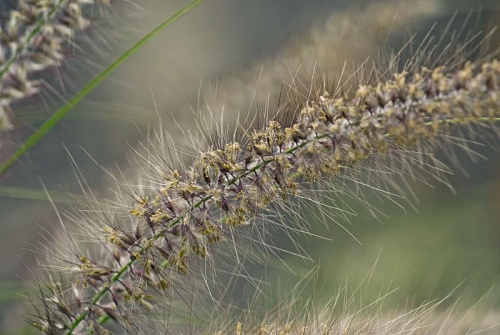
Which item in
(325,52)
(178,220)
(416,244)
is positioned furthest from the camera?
(416,244)

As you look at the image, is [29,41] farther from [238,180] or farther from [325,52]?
[325,52]

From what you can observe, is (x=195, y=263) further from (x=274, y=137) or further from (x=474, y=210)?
(x=474, y=210)

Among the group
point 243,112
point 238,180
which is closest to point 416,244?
point 243,112

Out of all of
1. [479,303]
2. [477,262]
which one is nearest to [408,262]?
[477,262]

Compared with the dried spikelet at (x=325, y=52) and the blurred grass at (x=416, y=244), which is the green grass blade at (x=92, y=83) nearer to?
the dried spikelet at (x=325, y=52)

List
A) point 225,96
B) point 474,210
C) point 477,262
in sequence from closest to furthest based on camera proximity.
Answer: point 225,96 → point 477,262 → point 474,210

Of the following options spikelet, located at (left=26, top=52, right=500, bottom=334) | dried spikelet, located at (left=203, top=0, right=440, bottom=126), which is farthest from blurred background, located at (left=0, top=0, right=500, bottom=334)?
spikelet, located at (left=26, top=52, right=500, bottom=334)
